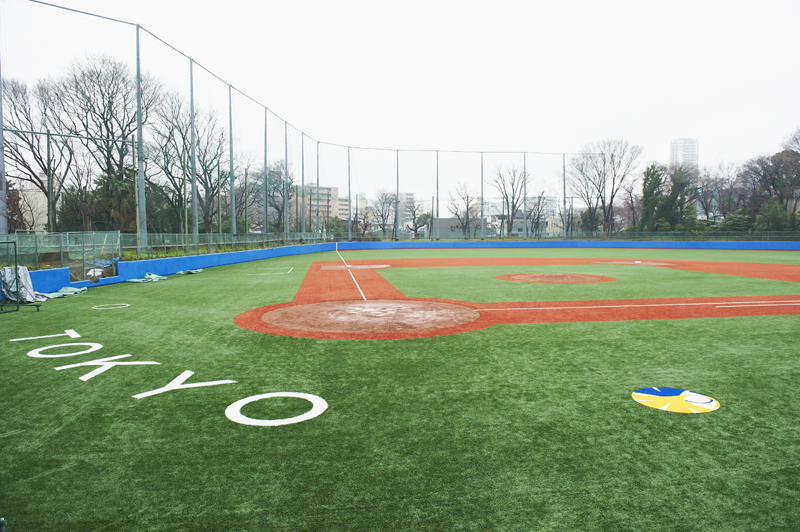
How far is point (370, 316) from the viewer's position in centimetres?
1063

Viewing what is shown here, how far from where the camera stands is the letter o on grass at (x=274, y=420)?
4.62 meters

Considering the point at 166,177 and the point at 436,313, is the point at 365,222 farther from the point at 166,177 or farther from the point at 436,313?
the point at 436,313

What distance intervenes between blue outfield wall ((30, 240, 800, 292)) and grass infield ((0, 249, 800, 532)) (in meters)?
9.26

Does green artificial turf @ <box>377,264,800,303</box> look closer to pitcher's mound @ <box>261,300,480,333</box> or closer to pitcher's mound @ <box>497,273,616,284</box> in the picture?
pitcher's mound @ <box>497,273,616,284</box>

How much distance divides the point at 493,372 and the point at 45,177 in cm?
5096

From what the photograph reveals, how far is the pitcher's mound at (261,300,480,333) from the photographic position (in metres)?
9.45

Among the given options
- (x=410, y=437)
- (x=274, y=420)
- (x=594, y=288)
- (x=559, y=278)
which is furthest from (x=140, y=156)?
(x=410, y=437)

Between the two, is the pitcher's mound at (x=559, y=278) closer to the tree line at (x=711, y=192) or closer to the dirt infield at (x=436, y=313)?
the dirt infield at (x=436, y=313)

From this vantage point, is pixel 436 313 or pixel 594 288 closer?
pixel 436 313

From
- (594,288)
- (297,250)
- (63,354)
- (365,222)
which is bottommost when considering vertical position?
(63,354)

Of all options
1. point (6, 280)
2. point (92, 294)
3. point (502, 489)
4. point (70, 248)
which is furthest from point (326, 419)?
point (70, 248)

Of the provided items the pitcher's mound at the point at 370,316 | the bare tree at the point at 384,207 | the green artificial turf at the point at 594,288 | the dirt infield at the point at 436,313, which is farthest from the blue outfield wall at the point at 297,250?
the bare tree at the point at 384,207

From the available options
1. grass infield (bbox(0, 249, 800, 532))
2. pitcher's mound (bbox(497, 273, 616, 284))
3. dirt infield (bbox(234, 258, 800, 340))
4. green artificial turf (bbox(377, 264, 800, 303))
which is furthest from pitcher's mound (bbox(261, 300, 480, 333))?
pitcher's mound (bbox(497, 273, 616, 284))

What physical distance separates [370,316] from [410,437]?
6.45 metres
